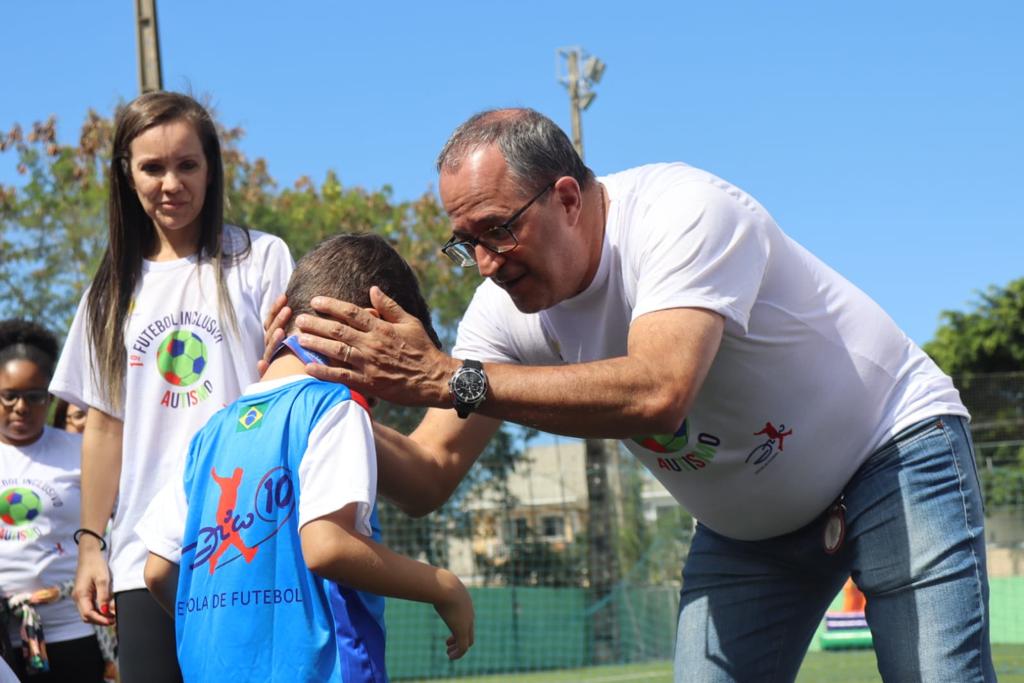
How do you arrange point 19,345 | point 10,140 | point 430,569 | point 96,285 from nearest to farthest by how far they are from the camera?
point 430,569, point 96,285, point 19,345, point 10,140

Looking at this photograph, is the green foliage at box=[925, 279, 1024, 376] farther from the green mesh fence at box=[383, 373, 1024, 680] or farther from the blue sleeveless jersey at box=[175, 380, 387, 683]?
the blue sleeveless jersey at box=[175, 380, 387, 683]

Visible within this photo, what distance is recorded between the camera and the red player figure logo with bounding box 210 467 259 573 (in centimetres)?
262

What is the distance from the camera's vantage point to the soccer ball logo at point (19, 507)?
5.83 m

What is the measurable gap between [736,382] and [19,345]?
13.4ft

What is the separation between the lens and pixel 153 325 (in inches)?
153

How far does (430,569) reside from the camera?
269 centimetres

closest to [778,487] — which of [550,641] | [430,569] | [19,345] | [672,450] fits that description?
[672,450]

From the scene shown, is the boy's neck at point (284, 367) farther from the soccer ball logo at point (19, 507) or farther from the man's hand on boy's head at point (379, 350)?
the soccer ball logo at point (19, 507)

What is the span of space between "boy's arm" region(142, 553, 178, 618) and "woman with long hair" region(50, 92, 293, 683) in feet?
2.54

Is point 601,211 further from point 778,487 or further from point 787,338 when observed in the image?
point 778,487

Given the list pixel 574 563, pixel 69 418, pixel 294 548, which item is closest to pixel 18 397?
pixel 69 418

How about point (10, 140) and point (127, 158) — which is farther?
point (10, 140)

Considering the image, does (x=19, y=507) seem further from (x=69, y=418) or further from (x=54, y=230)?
(x=54, y=230)

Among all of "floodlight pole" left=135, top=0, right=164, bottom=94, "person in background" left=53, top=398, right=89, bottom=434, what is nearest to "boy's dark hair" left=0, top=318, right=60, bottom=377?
"person in background" left=53, top=398, right=89, bottom=434
